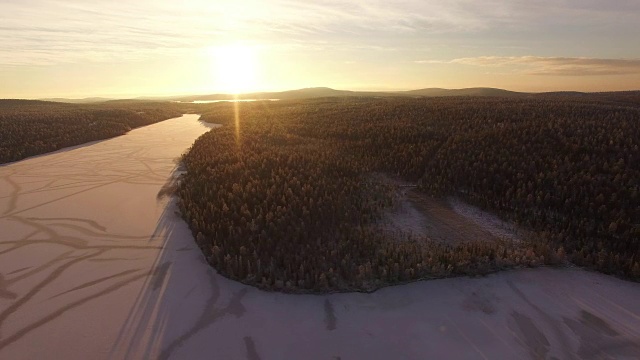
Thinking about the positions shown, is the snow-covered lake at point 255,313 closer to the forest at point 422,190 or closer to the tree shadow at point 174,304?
the tree shadow at point 174,304

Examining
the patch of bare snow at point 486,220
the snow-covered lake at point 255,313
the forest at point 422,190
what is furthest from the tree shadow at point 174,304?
the patch of bare snow at point 486,220

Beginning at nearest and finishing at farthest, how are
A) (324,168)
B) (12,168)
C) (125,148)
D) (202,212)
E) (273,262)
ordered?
(273,262)
(202,212)
(324,168)
(12,168)
(125,148)

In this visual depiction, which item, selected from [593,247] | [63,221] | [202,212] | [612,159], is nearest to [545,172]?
[612,159]

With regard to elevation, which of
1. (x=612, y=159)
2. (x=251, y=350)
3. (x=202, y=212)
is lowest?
(x=251, y=350)

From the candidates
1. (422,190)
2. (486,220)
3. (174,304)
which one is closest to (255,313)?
(174,304)

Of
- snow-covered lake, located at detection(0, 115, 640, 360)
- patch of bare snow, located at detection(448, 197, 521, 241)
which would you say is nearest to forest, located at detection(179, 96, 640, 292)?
patch of bare snow, located at detection(448, 197, 521, 241)

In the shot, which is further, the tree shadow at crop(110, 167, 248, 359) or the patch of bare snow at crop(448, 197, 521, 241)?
the patch of bare snow at crop(448, 197, 521, 241)

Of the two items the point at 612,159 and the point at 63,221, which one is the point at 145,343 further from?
the point at 612,159

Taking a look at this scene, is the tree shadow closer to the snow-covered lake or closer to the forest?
the snow-covered lake
